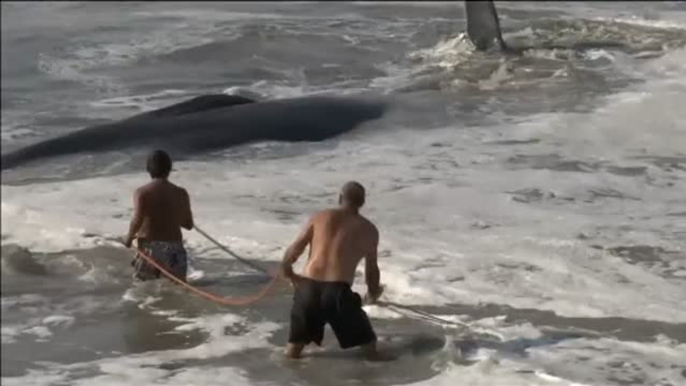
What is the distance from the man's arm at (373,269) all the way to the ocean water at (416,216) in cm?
35

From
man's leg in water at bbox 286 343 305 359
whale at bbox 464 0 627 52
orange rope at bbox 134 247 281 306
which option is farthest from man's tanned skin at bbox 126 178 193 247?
whale at bbox 464 0 627 52

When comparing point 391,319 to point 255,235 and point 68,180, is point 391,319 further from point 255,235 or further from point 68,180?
point 68,180

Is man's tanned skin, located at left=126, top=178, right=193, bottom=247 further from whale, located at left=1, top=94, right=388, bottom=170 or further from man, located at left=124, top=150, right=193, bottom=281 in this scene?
whale, located at left=1, top=94, right=388, bottom=170

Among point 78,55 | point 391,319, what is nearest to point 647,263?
point 391,319

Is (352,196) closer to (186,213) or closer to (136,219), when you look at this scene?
(186,213)

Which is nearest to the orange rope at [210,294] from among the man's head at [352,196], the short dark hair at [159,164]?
the short dark hair at [159,164]

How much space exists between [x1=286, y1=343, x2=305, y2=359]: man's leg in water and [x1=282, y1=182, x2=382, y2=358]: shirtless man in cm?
21

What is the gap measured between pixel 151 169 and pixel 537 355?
278cm

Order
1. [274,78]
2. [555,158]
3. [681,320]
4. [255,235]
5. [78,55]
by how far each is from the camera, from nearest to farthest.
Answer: [681,320]
[255,235]
[555,158]
[274,78]
[78,55]

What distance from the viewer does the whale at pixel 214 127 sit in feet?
44.0

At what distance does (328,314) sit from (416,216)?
3653mm

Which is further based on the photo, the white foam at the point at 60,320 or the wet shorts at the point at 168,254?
the wet shorts at the point at 168,254

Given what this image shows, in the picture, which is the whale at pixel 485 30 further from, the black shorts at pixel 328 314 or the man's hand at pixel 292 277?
the man's hand at pixel 292 277

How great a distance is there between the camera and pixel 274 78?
19500 millimetres
